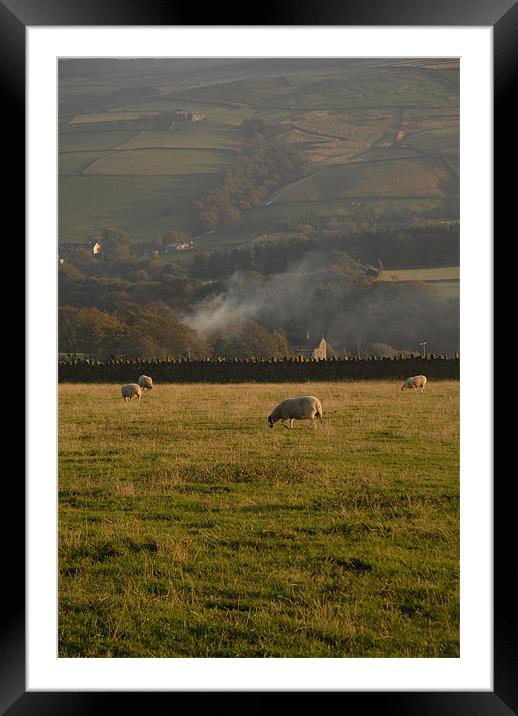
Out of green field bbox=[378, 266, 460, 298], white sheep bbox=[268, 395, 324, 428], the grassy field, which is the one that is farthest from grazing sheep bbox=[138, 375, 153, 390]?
green field bbox=[378, 266, 460, 298]

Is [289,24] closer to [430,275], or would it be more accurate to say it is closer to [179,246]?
[430,275]

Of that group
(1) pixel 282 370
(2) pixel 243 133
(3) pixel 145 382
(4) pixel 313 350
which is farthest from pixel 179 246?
(3) pixel 145 382

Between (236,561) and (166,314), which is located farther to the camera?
(166,314)

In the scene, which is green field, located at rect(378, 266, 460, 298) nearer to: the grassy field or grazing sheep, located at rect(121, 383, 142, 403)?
grazing sheep, located at rect(121, 383, 142, 403)

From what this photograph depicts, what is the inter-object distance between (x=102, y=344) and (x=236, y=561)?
18.7 m

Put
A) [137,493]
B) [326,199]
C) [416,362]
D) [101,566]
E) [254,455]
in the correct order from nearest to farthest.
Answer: [101,566] < [137,493] < [254,455] < [416,362] < [326,199]

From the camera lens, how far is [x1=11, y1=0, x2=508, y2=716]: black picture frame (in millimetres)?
2977

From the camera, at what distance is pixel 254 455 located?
8000 mm

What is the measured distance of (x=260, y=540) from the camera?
5.54 meters

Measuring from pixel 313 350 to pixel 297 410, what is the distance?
1445 cm

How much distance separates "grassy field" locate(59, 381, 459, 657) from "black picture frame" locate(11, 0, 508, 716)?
971 millimetres

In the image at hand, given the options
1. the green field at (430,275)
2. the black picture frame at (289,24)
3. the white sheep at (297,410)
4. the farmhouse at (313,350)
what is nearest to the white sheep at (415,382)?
the white sheep at (297,410)
